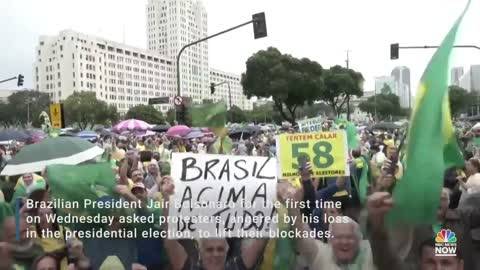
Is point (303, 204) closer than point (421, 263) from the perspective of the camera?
No

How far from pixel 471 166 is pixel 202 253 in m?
4.16

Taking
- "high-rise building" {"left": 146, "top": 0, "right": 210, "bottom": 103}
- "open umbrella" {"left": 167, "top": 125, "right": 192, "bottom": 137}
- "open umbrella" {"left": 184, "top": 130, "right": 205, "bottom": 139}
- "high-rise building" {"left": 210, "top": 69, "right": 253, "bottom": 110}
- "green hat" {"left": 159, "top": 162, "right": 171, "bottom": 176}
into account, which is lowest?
"green hat" {"left": 159, "top": 162, "right": 171, "bottom": 176}

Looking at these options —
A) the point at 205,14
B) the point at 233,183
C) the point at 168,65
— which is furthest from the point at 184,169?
the point at 168,65

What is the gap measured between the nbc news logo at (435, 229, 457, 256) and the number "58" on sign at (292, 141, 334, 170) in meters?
1.43

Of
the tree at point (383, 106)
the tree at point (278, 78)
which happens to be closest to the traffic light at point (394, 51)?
the tree at point (278, 78)

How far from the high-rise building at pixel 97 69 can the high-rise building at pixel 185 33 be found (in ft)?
26.8

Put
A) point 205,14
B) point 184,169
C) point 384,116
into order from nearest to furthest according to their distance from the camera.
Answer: point 184,169, point 384,116, point 205,14

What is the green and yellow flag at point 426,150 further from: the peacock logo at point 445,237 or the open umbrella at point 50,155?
the open umbrella at point 50,155

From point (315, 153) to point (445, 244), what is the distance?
1.77m

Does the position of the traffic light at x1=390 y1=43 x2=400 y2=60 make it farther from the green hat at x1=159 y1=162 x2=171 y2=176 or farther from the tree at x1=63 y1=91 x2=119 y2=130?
the tree at x1=63 y1=91 x2=119 y2=130

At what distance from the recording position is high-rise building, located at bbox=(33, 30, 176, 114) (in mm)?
146375

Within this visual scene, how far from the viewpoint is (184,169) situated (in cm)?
391

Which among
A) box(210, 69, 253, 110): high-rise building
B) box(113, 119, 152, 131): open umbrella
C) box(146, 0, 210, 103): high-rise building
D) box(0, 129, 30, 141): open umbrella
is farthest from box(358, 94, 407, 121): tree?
box(0, 129, 30, 141): open umbrella

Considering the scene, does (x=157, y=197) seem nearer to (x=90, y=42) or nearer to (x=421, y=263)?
(x=421, y=263)
